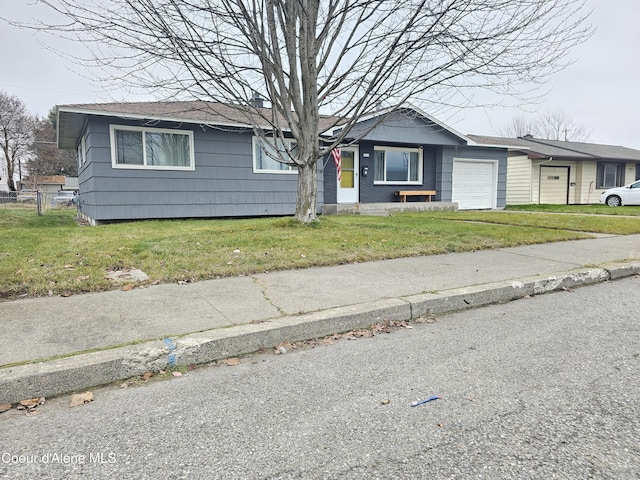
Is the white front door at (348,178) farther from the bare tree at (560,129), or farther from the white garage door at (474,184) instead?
the bare tree at (560,129)

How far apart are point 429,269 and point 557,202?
2169cm

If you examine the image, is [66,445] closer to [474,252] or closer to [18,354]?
[18,354]

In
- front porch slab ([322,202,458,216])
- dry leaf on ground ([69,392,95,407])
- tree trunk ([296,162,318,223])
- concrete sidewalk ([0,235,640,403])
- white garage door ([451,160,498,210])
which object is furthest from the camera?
white garage door ([451,160,498,210])

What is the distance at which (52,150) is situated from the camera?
156 ft

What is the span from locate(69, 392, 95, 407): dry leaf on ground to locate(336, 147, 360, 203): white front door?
13.6 metres

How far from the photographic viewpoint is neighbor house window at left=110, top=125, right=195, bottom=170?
11.4 meters

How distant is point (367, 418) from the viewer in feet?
7.52

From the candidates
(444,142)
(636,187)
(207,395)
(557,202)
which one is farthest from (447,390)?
(557,202)

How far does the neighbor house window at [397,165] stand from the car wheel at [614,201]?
11007 mm

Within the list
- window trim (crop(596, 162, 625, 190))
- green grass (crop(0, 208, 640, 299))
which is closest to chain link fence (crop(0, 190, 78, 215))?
green grass (crop(0, 208, 640, 299))

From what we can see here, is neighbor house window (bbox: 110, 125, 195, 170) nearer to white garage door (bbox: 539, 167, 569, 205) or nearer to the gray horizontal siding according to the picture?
the gray horizontal siding

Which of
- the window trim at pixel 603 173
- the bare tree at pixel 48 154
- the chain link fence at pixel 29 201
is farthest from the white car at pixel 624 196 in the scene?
the bare tree at pixel 48 154

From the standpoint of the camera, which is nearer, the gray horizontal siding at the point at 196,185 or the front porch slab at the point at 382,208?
the gray horizontal siding at the point at 196,185

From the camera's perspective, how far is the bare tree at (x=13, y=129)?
135ft
